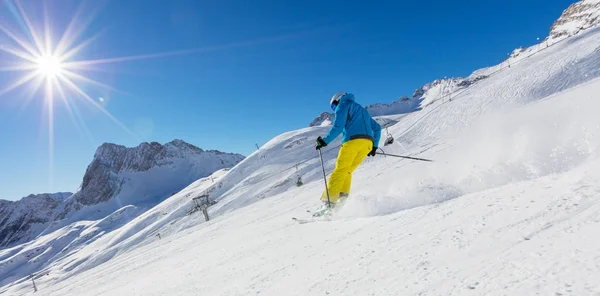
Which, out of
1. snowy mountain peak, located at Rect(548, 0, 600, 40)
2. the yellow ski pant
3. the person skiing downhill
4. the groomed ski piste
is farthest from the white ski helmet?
snowy mountain peak, located at Rect(548, 0, 600, 40)

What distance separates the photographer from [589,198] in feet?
7.36

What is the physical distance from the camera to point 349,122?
606 cm

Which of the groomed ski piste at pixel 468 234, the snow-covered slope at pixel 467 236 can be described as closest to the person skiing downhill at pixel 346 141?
the groomed ski piste at pixel 468 234

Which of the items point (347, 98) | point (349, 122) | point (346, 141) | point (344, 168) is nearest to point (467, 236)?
point (344, 168)

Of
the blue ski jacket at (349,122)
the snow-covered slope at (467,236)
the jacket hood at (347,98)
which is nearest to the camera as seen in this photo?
the snow-covered slope at (467,236)

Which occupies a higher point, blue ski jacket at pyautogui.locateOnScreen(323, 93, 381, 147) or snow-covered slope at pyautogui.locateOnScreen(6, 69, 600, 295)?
blue ski jacket at pyautogui.locateOnScreen(323, 93, 381, 147)

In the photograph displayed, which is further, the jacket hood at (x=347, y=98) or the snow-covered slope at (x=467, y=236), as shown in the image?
the jacket hood at (x=347, y=98)

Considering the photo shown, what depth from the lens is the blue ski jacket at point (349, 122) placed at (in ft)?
19.6

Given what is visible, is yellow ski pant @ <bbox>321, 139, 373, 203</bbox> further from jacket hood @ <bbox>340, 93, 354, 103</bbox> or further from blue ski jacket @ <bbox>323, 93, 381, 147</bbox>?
jacket hood @ <bbox>340, 93, 354, 103</bbox>

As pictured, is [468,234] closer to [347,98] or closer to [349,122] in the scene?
[349,122]

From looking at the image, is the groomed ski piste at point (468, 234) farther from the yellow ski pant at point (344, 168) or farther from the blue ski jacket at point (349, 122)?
the blue ski jacket at point (349, 122)

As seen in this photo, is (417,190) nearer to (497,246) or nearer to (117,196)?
(497,246)

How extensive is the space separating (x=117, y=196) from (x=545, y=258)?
8675 inches

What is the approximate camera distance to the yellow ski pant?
18.9ft
